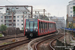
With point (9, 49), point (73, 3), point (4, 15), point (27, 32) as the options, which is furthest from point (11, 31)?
point (73, 3)

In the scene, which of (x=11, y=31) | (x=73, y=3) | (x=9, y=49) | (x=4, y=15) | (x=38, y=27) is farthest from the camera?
(x=73, y=3)

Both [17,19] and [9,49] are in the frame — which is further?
[17,19]

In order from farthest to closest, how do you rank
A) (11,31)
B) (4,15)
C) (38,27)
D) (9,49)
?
(4,15) → (11,31) → (38,27) → (9,49)

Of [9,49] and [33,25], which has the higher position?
[33,25]

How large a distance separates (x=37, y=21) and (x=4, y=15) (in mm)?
47078

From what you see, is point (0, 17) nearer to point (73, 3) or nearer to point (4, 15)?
point (4, 15)

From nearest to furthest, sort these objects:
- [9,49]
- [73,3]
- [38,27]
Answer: [9,49] → [38,27] → [73,3]

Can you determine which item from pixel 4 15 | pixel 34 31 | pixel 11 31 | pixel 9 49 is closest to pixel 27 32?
pixel 34 31

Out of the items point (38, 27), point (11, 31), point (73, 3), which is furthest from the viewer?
point (73, 3)

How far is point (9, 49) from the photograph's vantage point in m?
13.7

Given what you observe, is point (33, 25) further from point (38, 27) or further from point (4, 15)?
point (4, 15)

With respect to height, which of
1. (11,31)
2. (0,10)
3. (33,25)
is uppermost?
(0,10)

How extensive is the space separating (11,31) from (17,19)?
33.1m

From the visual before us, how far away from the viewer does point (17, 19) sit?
70.6 metres
